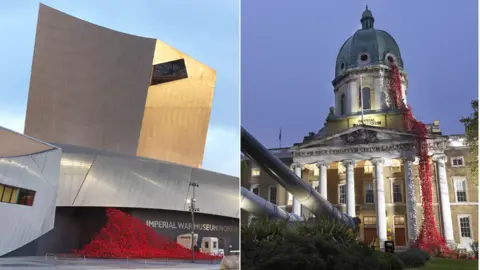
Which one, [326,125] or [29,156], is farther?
[29,156]

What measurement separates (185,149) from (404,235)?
1630 cm

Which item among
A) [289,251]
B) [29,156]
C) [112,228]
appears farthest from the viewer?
[112,228]

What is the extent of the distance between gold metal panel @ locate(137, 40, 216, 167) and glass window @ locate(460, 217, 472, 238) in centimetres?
1554

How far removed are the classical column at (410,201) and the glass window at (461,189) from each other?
17.7 inches

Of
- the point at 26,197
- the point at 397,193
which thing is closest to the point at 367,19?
the point at 397,193

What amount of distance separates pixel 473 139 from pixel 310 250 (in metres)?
1.49

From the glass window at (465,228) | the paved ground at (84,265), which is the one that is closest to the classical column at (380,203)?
the glass window at (465,228)

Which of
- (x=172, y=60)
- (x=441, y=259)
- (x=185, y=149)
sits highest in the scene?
(x=172, y=60)

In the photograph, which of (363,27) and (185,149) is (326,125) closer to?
(363,27)

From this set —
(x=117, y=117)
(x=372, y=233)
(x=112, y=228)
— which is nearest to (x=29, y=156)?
→ (x=112, y=228)

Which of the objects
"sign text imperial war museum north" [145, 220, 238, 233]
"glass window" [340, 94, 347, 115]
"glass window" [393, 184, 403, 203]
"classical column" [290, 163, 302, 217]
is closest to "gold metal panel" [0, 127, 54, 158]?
"sign text imperial war museum north" [145, 220, 238, 233]

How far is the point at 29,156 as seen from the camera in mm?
12664

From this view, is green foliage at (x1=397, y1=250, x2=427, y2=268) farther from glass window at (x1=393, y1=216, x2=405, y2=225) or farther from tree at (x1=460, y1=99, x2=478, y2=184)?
tree at (x1=460, y1=99, x2=478, y2=184)

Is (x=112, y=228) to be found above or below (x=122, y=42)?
below
